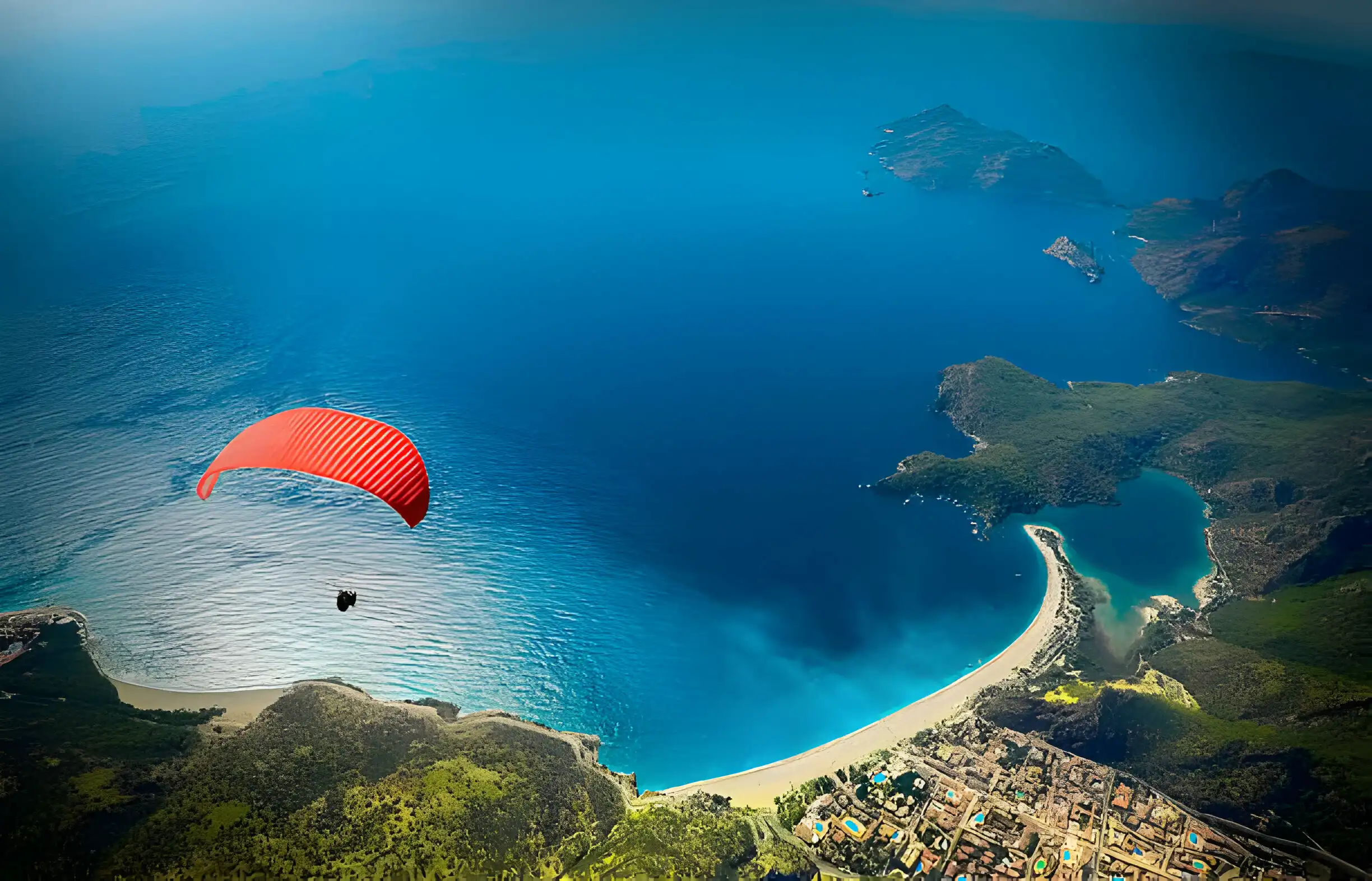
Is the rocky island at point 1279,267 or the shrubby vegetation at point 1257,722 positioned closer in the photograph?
the shrubby vegetation at point 1257,722

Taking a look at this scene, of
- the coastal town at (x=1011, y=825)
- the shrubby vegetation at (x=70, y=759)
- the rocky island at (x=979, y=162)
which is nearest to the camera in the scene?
the shrubby vegetation at (x=70, y=759)

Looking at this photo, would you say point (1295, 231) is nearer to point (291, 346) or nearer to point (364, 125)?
point (291, 346)

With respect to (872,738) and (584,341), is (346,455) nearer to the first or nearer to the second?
(872,738)

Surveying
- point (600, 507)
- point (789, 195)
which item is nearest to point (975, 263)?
point (789, 195)

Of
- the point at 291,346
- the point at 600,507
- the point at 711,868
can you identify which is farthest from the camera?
the point at 291,346

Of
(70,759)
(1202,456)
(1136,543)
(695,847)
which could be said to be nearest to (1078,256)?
(1202,456)

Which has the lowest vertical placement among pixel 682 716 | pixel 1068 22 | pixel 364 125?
pixel 682 716

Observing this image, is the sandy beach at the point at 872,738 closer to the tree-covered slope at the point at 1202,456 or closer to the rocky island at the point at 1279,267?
the tree-covered slope at the point at 1202,456

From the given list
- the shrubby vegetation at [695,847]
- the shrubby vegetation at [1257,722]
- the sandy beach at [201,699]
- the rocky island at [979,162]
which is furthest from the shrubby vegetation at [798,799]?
the rocky island at [979,162]
